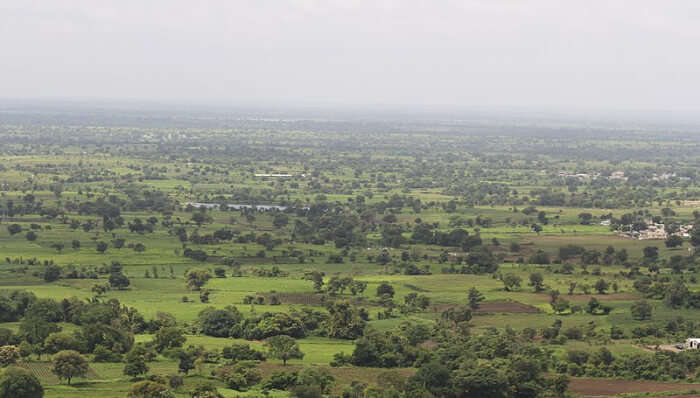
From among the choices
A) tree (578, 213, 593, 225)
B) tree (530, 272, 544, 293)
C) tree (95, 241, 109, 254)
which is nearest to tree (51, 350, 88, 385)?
tree (530, 272, 544, 293)

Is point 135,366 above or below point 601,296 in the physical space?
above

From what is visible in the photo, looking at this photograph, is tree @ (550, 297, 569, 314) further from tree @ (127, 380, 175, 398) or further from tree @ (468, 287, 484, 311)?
tree @ (127, 380, 175, 398)

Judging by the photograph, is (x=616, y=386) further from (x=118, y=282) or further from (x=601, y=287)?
(x=118, y=282)


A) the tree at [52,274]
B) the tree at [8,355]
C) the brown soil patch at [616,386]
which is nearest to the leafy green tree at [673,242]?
the brown soil patch at [616,386]

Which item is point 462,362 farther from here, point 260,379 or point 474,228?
point 474,228

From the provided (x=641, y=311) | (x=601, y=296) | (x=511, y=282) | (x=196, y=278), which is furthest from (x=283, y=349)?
(x=601, y=296)

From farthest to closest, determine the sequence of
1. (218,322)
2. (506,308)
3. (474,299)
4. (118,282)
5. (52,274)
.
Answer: (52,274), (118,282), (474,299), (506,308), (218,322)
